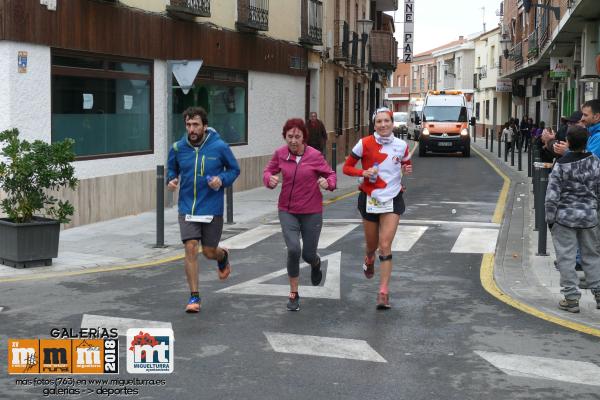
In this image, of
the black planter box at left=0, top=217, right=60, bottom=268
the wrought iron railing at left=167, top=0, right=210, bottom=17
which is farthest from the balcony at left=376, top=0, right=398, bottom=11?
the black planter box at left=0, top=217, right=60, bottom=268

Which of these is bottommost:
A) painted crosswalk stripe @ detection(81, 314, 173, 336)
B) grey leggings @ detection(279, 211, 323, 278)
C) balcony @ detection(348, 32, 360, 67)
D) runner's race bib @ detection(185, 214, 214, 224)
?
painted crosswalk stripe @ detection(81, 314, 173, 336)

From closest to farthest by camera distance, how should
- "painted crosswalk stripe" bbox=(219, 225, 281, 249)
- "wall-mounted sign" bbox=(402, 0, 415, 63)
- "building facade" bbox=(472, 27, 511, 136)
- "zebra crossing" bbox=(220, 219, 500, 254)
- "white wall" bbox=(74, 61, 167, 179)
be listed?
"zebra crossing" bbox=(220, 219, 500, 254)
"painted crosswalk stripe" bbox=(219, 225, 281, 249)
"white wall" bbox=(74, 61, 167, 179)
"wall-mounted sign" bbox=(402, 0, 415, 63)
"building facade" bbox=(472, 27, 511, 136)

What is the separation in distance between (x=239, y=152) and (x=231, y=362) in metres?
14.1

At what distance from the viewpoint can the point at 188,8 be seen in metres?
16.0

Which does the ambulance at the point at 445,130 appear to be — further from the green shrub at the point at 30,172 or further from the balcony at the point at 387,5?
the green shrub at the point at 30,172

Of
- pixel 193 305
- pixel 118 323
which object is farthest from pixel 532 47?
pixel 118 323

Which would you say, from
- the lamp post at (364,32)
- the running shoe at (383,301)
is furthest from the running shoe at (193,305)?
the lamp post at (364,32)

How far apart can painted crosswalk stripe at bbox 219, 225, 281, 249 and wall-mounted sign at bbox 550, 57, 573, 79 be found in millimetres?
15129

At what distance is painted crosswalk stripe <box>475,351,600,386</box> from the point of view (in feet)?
18.5

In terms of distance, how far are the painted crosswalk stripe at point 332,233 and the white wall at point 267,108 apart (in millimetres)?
6654

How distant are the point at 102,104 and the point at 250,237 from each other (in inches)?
145

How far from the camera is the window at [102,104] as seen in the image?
42.7 ft

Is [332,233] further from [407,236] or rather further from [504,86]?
[504,86]

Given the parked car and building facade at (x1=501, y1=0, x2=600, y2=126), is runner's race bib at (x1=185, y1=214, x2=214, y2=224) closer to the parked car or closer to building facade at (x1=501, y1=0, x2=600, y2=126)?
building facade at (x1=501, y1=0, x2=600, y2=126)
